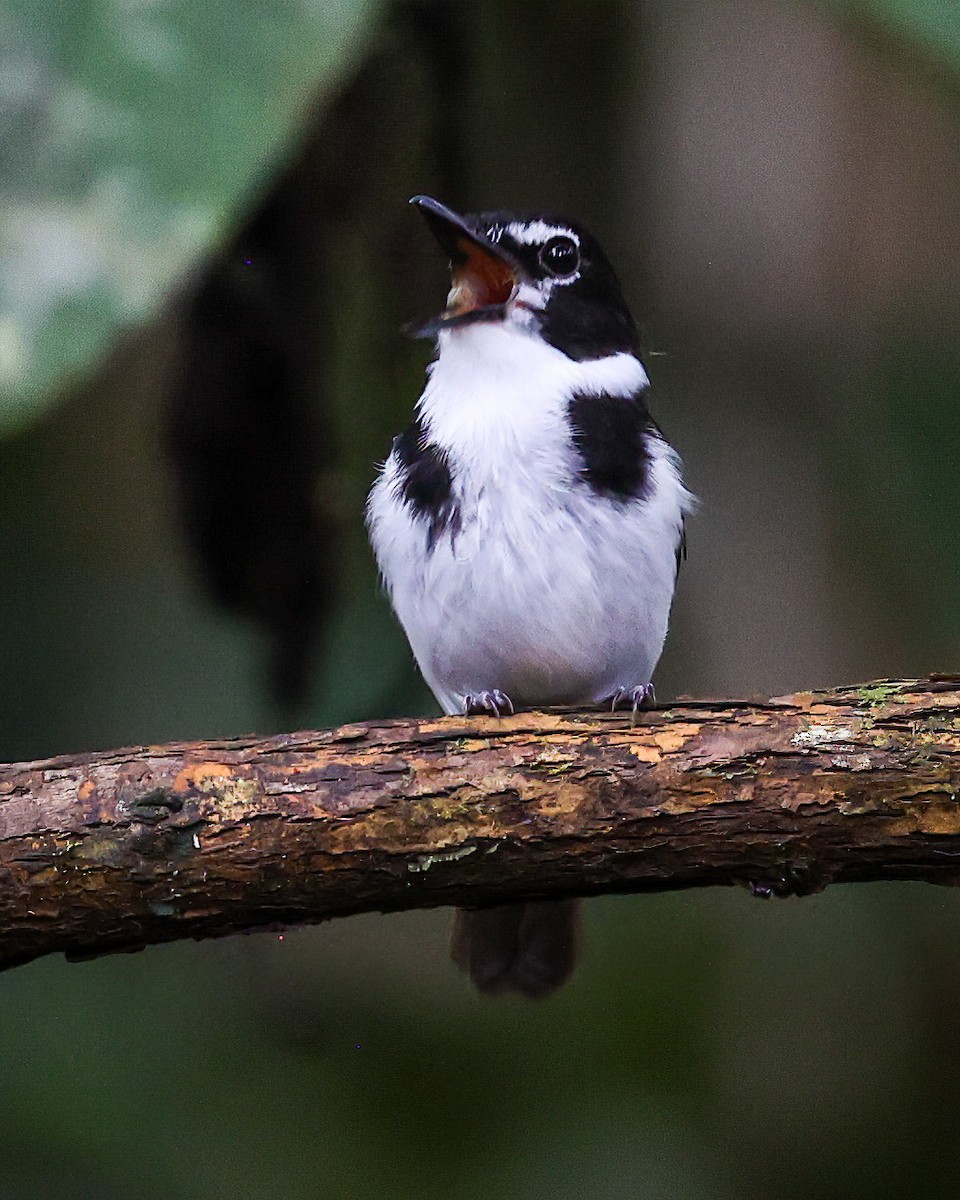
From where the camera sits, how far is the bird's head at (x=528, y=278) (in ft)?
6.97

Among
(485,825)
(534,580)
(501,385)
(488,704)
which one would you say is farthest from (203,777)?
(501,385)

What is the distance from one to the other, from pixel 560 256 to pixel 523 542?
0.43 metres

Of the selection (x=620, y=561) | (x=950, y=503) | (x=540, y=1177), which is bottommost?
(x=540, y=1177)

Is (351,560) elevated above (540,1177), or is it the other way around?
(351,560)

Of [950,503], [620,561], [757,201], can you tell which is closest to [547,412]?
[620,561]

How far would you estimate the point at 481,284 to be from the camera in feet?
7.04

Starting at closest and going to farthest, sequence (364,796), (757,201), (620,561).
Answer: (364,796) → (620,561) → (757,201)

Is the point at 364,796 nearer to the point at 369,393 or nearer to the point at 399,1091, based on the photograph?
the point at 369,393

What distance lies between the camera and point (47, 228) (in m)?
1.96

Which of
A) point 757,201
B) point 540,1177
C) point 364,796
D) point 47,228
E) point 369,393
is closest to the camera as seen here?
point 364,796

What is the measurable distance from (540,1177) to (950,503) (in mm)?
1480

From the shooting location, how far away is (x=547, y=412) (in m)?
2.09

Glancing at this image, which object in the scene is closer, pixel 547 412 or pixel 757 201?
pixel 547 412

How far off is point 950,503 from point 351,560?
108cm
